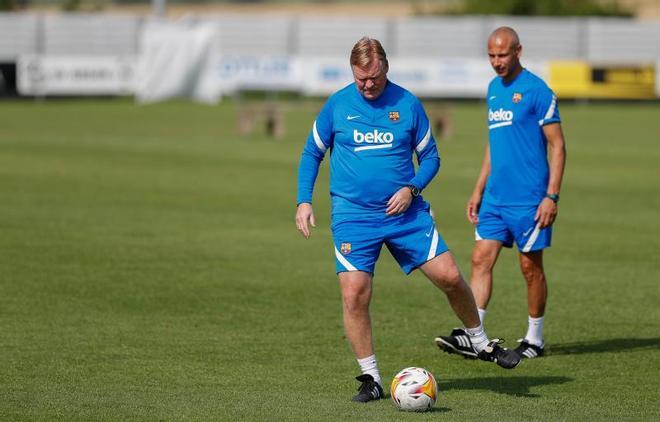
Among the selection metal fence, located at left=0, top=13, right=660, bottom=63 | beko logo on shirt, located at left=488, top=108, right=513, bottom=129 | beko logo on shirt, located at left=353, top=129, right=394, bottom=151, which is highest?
beko logo on shirt, located at left=353, top=129, right=394, bottom=151

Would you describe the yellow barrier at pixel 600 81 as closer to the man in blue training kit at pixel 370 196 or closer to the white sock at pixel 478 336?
the white sock at pixel 478 336

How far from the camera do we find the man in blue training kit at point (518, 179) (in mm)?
9812

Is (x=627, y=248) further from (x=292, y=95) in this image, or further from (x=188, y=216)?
(x=292, y=95)

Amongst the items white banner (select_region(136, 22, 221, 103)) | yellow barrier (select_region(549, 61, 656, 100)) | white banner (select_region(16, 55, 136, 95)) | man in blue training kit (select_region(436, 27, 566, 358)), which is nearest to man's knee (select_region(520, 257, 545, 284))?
man in blue training kit (select_region(436, 27, 566, 358))

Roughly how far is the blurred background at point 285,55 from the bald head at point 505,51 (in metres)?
33.1

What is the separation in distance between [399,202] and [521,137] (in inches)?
86.1

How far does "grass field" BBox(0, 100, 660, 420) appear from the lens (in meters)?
8.29

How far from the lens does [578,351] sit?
33.4 feet

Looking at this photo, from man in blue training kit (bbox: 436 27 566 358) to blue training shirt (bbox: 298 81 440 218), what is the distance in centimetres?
173

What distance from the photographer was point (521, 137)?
32.7 ft

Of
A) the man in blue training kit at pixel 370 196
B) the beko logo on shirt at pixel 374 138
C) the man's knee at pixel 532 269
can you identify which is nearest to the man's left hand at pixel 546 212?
the man's knee at pixel 532 269

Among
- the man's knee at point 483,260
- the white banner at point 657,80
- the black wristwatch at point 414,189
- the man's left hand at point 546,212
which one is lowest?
the white banner at point 657,80

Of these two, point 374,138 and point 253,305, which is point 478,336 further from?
point 253,305

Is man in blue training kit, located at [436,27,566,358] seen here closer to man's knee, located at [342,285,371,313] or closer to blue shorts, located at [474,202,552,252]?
blue shorts, located at [474,202,552,252]
